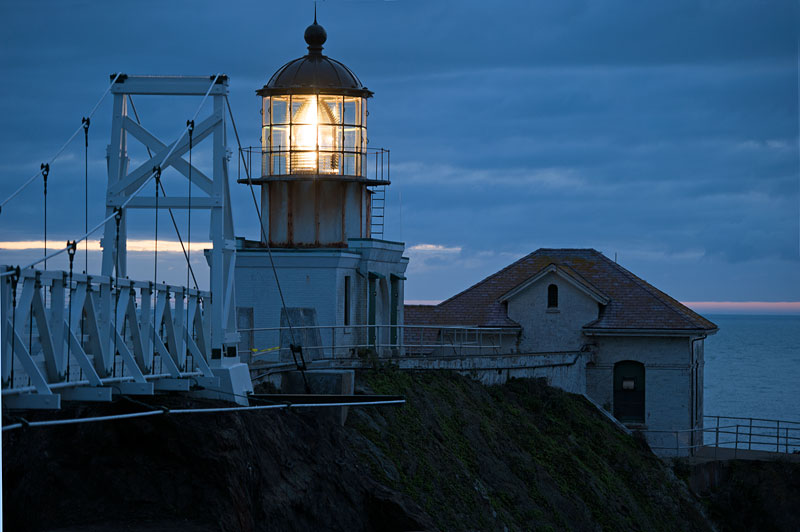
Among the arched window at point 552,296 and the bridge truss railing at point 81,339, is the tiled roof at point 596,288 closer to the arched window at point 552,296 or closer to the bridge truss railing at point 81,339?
the arched window at point 552,296

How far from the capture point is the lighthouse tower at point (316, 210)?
27438mm

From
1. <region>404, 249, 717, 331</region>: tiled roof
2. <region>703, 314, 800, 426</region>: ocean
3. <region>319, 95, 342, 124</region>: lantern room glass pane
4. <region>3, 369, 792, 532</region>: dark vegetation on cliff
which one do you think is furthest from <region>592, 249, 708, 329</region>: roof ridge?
<region>703, 314, 800, 426</region>: ocean

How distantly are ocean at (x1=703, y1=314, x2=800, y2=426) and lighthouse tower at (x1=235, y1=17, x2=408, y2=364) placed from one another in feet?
198

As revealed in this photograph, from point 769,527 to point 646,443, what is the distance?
383 centimetres

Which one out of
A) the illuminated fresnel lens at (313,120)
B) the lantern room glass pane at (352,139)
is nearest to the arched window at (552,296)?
the illuminated fresnel lens at (313,120)

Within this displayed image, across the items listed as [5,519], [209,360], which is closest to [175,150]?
[209,360]

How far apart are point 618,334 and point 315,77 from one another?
473 inches

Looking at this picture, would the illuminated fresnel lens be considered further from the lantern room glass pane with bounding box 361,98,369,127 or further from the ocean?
the ocean

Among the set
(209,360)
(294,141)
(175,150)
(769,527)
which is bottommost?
(769,527)

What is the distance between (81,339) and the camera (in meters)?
12.2

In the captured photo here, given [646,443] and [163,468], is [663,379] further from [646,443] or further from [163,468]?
[163,468]

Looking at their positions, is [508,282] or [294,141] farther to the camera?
[508,282]

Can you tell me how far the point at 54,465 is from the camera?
14812 millimetres

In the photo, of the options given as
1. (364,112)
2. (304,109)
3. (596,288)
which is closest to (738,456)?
(596,288)
